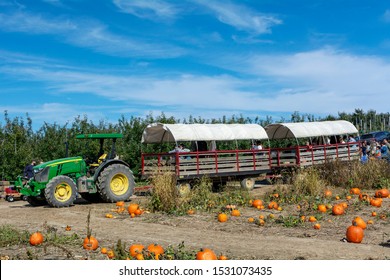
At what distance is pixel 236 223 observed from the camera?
9.62 metres

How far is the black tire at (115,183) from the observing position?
1307cm

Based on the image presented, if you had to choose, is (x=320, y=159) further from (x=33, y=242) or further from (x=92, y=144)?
(x=33, y=242)

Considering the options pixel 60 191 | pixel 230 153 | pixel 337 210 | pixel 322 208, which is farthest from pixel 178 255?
pixel 230 153

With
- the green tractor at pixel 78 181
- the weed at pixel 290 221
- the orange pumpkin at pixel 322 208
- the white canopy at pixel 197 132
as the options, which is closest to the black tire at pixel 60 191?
the green tractor at pixel 78 181

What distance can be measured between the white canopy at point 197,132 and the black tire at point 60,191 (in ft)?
12.8

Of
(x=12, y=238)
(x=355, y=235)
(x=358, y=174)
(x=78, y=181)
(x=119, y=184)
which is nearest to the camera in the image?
(x=12, y=238)

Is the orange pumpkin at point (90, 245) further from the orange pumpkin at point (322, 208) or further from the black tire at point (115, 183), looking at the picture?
the black tire at point (115, 183)

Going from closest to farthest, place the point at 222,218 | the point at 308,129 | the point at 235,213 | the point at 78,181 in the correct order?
1. the point at 222,218
2. the point at 235,213
3. the point at 78,181
4. the point at 308,129

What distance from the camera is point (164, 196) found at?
11.1 m

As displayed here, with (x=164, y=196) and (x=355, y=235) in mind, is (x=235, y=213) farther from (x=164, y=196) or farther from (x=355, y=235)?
(x=355, y=235)

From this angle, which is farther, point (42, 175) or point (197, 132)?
point (197, 132)

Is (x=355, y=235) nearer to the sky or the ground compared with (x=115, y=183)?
nearer to the ground

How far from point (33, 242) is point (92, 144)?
510 inches

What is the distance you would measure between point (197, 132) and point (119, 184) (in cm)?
348
